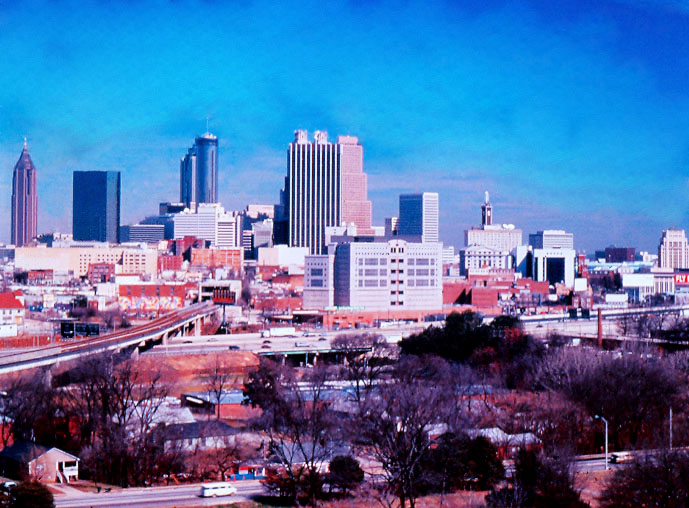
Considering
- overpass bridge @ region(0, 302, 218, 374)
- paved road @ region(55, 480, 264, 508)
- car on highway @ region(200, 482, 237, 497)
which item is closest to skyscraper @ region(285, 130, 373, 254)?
overpass bridge @ region(0, 302, 218, 374)

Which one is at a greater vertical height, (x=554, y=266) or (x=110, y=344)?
(x=554, y=266)

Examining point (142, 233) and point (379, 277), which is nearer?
point (379, 277)

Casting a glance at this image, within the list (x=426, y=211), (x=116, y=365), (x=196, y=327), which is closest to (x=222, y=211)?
(x=426, y=211)

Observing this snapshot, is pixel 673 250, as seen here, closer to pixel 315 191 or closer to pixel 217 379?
pixel 315 191

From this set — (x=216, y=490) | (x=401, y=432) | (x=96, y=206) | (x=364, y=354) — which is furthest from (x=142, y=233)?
(x=216, y=490)

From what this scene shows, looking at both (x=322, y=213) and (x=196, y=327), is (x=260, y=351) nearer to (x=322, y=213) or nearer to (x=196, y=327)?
(x=196, y=327)

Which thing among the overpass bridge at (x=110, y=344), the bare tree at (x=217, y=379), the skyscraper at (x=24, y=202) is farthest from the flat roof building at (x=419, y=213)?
the bare tree at (x=217, y=379)

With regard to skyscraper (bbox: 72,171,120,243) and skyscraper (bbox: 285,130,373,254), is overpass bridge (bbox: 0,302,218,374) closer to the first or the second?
skyscraper (bbox: 285,130,373,254)
